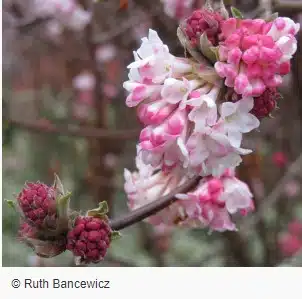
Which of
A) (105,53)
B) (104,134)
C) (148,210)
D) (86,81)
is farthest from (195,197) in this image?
(86,81)

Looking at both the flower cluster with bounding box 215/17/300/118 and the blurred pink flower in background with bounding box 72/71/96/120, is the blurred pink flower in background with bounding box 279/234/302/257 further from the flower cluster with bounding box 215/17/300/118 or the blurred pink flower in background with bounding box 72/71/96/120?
the flower cluster with bounding box 215/17/300/118

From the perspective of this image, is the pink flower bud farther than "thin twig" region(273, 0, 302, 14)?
No

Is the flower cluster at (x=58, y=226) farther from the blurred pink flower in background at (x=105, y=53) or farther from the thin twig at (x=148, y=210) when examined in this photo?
the blurred pink flower in background at (x=105, y=53)

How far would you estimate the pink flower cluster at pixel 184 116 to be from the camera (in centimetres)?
69

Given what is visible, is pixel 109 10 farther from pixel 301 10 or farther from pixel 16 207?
pixel 16 207

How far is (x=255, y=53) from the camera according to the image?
69 centimetres

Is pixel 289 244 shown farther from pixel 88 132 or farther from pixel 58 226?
pixel 58 226

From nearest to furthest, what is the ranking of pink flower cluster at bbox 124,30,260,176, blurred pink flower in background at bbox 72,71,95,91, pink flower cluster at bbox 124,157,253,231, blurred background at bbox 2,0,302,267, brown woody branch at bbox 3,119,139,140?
pink flower cluster at bbox 124,30,260,176 < pink flower cluster at bbox 124,157,253,231 < brown woody branch at bbox 3,119,139,140 < blurred background at bbox 2,0,302,267 < blurred pink flower in background at bbox 72,71,95,91

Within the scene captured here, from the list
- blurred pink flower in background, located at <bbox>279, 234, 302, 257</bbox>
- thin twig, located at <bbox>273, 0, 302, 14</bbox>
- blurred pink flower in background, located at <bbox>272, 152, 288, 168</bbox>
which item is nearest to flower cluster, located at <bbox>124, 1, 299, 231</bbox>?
thin twig, located at <bbox>273, 0, 302, 14</bbox>

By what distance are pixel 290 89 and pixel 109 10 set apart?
0.46m

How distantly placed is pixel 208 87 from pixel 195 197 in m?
0.23

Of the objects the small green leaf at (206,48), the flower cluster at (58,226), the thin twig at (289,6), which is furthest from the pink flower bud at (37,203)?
the thin twig at (289,6)

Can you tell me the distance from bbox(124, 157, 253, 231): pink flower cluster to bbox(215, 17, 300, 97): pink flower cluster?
0.23 meters

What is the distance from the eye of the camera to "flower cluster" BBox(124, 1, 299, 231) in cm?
69
